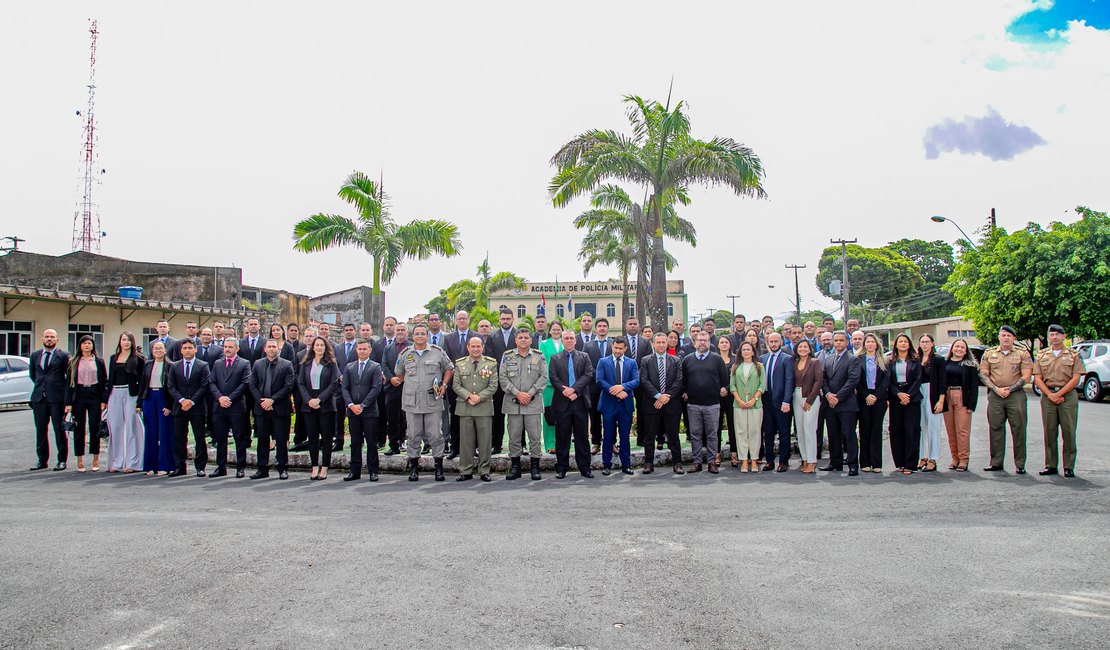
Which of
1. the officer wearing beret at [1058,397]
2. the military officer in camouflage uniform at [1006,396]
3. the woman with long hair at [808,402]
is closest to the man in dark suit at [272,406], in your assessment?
the woman with long hair at [808,402]

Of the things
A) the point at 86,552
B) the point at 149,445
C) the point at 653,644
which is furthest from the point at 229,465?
the point at 653,644

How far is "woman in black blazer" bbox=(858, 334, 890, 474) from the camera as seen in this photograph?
29.8ft

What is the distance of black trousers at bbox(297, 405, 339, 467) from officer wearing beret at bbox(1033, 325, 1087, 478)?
28.8ft

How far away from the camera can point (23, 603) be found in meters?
4.62

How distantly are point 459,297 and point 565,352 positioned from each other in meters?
39.1

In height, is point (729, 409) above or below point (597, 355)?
below

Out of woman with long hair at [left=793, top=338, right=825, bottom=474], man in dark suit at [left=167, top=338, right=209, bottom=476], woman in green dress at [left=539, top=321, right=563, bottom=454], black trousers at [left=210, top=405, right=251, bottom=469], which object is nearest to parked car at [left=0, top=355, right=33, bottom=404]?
man in dark suit at [left=167, top=338, right=209, bottom=476]

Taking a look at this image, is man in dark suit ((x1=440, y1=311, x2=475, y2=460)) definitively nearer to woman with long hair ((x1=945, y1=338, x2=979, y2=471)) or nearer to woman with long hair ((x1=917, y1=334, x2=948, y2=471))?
woman with long hair ((x1=917, y1=334, x2=948, y2=471))

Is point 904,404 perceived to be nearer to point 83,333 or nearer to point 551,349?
point 551,349

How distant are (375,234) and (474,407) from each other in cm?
1327

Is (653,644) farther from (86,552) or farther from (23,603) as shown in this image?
(86,552)

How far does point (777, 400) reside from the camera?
9.41 metres

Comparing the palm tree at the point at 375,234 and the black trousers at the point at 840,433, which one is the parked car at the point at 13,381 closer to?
the palm tree at the point at 375,234

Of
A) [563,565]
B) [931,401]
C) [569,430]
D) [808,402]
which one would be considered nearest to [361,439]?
[569,430]
